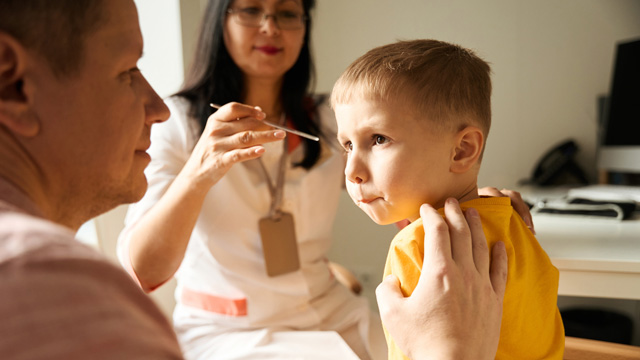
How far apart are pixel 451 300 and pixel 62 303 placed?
19.9 inches

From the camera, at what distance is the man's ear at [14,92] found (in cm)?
58

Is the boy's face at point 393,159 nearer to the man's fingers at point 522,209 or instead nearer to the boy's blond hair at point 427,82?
the boy's blond hair at point 427,82

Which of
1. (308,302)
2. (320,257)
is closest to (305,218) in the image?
(320,257)

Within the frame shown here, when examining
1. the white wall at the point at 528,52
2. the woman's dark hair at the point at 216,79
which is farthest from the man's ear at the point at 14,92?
the white wall at the point at 528,52

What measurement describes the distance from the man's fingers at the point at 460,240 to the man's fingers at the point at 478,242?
2 centimetres

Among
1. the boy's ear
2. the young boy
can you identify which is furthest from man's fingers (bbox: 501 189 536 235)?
the boy's ear

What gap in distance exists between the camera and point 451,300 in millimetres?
698

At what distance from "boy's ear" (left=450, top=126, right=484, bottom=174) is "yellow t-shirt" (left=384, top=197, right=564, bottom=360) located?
66 mm

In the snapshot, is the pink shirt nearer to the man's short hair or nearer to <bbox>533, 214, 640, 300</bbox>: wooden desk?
the man's short hair

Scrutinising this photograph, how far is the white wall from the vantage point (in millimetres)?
2182

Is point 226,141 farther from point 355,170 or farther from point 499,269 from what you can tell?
point 499,269

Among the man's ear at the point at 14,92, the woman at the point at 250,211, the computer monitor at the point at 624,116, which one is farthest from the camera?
the computer monitor at the point at 624,116

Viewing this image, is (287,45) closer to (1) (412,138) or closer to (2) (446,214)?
(1) (412,138)

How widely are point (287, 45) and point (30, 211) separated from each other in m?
1.02
